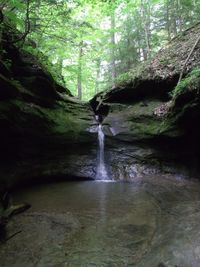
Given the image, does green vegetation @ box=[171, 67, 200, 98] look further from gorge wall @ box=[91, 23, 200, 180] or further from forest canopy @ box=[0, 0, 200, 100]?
forest canopy @ box=[0, 0, 200, 100]

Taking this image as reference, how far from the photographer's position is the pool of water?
4.20m

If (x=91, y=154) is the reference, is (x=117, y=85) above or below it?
above

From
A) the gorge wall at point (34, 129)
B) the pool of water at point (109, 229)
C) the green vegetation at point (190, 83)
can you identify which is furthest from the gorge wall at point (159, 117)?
the pool of water at point (109, 229)

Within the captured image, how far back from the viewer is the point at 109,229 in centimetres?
546

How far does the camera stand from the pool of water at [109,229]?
4195mm

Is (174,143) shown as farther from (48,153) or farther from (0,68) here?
(0,68)

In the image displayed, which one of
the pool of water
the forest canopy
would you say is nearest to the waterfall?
the pool of water

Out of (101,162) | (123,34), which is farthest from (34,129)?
(123,34)

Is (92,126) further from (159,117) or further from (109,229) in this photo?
(109,229)

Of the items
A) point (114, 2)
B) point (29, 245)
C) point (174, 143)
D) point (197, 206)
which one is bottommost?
point (29, 245)

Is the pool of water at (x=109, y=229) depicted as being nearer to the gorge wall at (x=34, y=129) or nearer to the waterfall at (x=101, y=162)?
the gorge wall at (x=34, y=129)

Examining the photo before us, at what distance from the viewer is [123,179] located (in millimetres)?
11094

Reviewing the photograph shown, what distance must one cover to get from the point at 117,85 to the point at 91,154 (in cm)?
449

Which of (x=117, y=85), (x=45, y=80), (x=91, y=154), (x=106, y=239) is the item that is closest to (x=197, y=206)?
(x=106, y=239)
